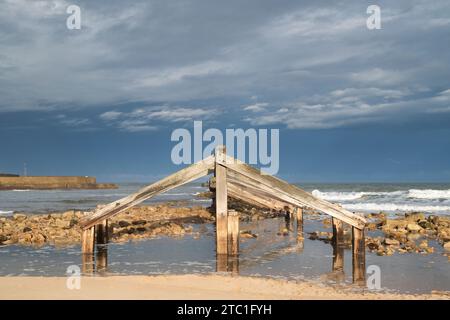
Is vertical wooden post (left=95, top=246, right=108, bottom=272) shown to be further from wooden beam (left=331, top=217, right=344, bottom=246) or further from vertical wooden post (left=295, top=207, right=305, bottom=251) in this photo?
wooden beam (left=331, top=217, right=344, bottom=246)

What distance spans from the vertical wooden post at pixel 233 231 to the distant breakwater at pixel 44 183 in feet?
307

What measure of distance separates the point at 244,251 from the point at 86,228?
4.00 meters

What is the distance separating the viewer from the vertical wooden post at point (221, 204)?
10383mm

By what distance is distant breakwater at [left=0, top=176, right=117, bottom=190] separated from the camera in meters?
96.2

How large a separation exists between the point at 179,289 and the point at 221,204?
366cm

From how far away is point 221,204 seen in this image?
10.7 metres

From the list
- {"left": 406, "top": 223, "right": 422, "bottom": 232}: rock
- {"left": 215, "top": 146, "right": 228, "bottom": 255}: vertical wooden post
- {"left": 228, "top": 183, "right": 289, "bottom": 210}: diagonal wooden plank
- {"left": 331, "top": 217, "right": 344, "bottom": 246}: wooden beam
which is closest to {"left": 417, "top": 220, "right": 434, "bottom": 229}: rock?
{"left": 406, "top": 223, "right": 422, "bottom": 232}: rock

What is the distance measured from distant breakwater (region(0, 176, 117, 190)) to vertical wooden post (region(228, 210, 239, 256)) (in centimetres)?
9346

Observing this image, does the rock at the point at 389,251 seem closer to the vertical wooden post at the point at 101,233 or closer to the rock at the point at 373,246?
the rock at the point at 373,246

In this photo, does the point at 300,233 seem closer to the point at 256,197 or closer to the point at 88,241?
the point at 256,197

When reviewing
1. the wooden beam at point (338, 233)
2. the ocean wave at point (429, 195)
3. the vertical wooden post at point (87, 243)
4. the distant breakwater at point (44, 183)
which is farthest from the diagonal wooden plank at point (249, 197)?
the distant breakwater at point (44, 183)

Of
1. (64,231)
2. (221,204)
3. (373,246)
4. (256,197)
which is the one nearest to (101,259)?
(221,204)

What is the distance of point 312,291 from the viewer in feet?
24.4
